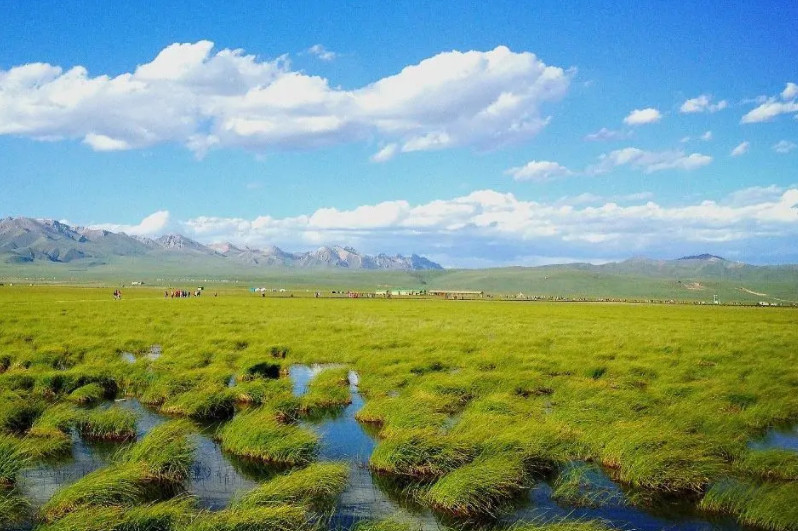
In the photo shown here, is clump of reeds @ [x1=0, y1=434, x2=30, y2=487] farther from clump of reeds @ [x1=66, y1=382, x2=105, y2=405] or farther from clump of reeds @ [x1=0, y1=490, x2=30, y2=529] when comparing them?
clump of reeds @ [x1=66, y1=382, x2=105, y2=405]

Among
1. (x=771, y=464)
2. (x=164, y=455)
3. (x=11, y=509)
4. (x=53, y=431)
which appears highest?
(x=771, y=464)

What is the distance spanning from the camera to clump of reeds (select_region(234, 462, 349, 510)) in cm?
1118

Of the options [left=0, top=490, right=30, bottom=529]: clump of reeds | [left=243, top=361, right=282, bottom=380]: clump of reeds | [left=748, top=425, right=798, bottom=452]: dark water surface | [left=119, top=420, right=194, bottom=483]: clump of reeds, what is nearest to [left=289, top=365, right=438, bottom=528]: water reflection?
[left=243, top=361, right=282, bottom=380]: clump of reeds

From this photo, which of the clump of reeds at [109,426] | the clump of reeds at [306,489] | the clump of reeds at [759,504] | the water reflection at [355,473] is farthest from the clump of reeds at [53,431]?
the clump of reeds at [759,504]

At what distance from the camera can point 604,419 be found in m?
17.1

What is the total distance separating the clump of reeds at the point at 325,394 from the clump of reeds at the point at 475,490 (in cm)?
862

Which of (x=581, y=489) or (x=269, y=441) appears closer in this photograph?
(x=581, y=489)

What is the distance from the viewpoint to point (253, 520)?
10.2 metres

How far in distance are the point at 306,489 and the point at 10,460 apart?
6.49 metres

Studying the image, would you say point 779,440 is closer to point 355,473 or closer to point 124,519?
point 355,473

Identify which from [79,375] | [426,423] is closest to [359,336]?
[79,375]

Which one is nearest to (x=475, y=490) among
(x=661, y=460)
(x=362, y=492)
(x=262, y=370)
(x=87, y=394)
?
(x=362, y=492)

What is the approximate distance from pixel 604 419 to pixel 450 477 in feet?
22.4

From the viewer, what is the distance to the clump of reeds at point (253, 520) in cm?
1000
